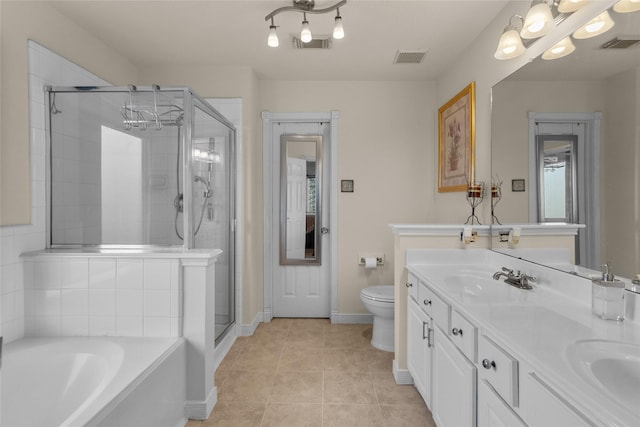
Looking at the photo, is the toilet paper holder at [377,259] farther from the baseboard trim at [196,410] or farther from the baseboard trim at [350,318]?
the baseboard trim at [196,410]

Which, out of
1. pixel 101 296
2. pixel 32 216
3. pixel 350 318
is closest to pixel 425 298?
pixel 350 318

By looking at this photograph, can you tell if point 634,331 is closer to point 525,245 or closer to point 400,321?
point 525,245

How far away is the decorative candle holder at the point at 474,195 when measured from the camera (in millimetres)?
2283

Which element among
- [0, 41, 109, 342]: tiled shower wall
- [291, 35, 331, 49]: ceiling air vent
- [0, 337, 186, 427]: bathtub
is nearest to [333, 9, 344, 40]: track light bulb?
[291, 35, 331, 49]: ceiling air vent

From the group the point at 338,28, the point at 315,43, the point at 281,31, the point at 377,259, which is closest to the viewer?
the point at 338,28

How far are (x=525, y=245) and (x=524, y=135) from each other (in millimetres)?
615

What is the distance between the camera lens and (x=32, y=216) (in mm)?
1929

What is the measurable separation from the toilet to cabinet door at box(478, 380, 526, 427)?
4.71 ft

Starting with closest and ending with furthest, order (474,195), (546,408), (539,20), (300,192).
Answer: (546,408)
(539,20)
(474,195)
(300,192)

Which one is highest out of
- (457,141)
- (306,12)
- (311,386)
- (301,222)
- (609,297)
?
(306,12)

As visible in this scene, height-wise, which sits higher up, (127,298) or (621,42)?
(621,42)

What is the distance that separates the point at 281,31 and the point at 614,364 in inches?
103

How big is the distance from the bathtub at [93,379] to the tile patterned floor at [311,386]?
403 millimetres

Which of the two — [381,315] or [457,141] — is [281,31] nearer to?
[457,141]
